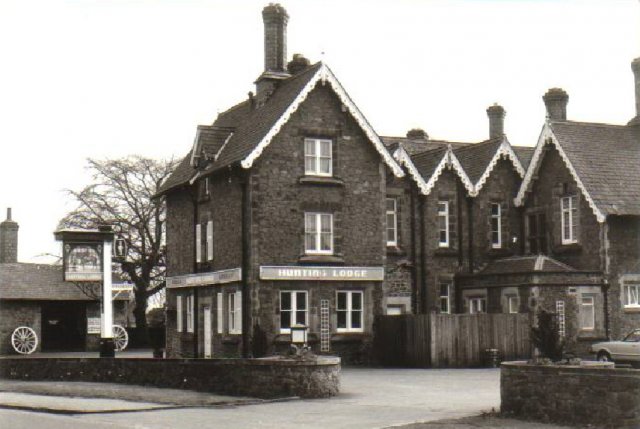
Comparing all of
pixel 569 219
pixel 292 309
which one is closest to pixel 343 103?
pixel 292 309

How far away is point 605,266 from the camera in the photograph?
3884 cm

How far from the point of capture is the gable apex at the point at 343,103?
35.5 meters

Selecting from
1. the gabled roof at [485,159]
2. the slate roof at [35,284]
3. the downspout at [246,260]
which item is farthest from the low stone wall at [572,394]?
the slate roof at [35,284]

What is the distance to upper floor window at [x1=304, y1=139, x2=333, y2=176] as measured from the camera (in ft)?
122

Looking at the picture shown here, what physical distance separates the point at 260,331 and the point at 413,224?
10.6 metres

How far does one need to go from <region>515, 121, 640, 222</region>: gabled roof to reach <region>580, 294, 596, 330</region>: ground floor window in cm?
307

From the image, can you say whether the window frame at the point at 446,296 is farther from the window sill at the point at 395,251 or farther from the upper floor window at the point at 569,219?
the upper floor window at the point at 569,219

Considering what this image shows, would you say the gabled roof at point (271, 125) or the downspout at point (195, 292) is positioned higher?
the gabled roof at point (271, 125)

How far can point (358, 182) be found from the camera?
124ft

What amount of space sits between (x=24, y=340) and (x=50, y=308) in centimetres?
301

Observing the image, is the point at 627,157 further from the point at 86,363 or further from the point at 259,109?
the point at 86,363

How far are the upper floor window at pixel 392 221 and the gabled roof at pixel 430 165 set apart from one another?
1307mm

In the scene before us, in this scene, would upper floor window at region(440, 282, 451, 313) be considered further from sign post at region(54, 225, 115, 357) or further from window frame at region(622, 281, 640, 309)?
sign post at region(54, 225, 115, 357)

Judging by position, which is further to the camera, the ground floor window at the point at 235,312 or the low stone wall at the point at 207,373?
the ground floor window at the point at 235,312
